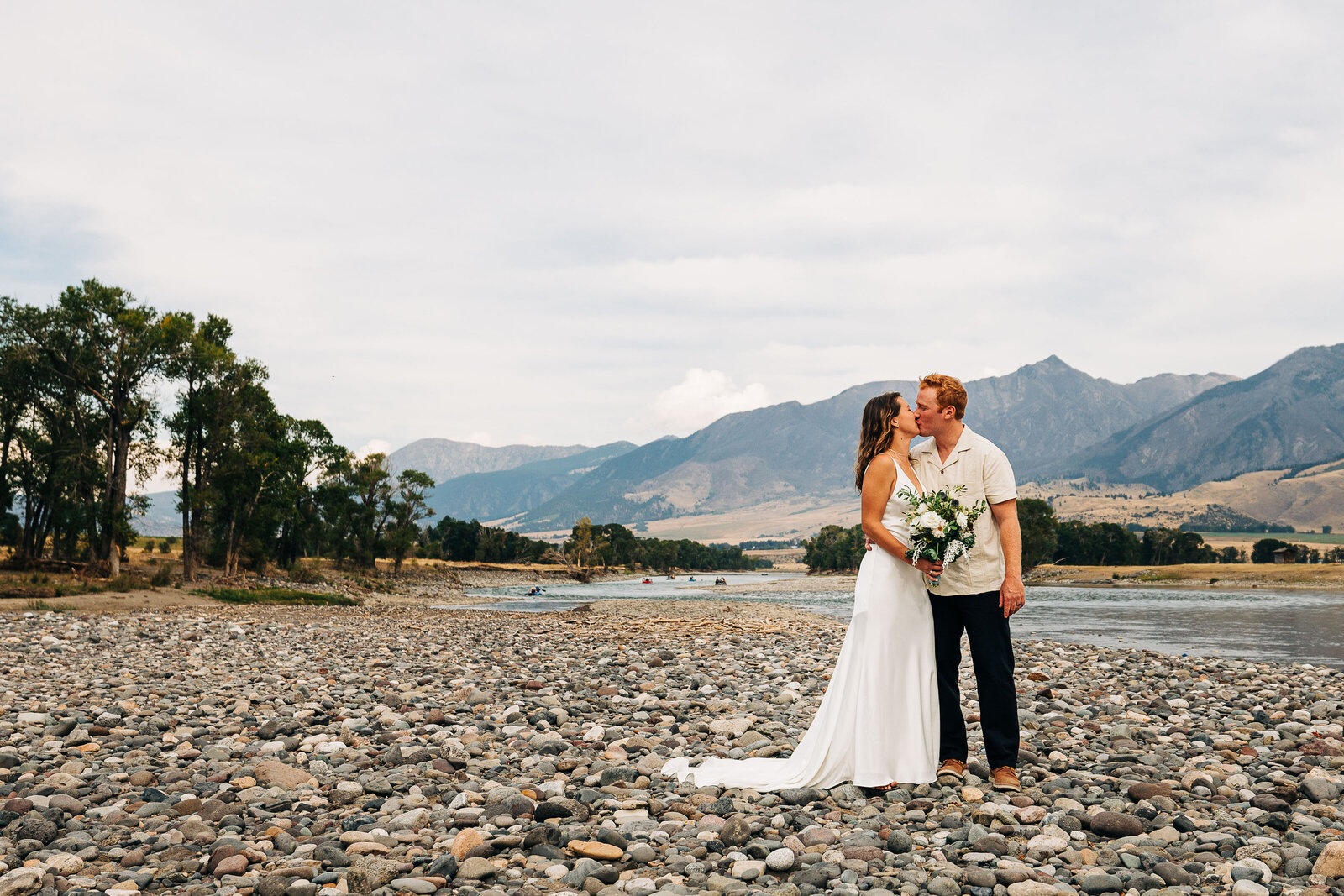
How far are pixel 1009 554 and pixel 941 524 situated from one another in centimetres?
79

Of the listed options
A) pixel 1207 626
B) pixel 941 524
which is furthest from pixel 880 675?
pixel 1207 626

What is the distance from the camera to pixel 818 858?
5.38 meters

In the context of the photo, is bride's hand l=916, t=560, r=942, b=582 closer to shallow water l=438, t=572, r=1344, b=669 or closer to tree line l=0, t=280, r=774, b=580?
shallow water l=438, t=572, r=1344, b=669

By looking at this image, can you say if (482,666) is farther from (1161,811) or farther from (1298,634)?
(1298,634)

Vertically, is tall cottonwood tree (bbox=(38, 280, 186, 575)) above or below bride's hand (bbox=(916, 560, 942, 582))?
above

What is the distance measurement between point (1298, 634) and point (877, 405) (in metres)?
28.6

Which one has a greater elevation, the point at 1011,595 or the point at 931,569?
the point at 931,569

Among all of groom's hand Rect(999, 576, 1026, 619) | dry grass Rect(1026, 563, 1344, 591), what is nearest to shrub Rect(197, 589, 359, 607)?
groom's hand Rect(999, 576, 1026, 619)

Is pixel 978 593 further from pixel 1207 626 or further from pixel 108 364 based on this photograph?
pixel 108 364

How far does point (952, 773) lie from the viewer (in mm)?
7234

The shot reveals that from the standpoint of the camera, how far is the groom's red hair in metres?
7.34

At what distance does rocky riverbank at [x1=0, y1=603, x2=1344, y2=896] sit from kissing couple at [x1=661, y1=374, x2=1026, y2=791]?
321 millimetres

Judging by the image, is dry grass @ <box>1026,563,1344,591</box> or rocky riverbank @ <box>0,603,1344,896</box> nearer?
rocky riverbank @ <box>0,603,1344,896</box>

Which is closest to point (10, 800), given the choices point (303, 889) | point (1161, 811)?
point (303, 889)
